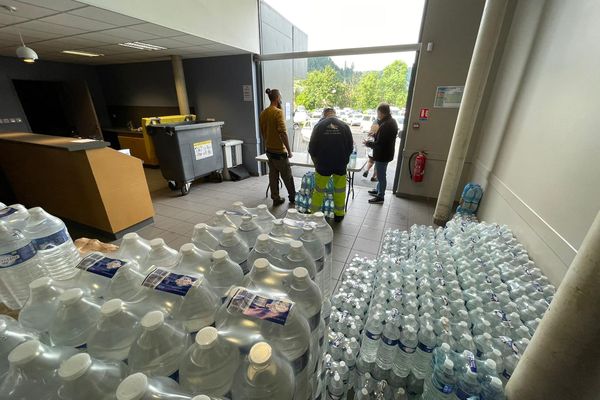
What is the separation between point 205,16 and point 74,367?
4644mm

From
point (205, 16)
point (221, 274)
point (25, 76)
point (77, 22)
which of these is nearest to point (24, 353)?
point (221, 274)

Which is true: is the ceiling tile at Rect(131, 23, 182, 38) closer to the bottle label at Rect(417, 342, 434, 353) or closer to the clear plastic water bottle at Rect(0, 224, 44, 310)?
the clear plastic water bottle at Rect(0, 224, 44, 310)

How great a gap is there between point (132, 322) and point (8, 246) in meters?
0.84

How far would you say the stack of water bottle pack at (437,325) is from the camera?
100cm

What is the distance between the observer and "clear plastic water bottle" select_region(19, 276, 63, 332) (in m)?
0.78

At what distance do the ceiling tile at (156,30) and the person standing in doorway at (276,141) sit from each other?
1.51 m

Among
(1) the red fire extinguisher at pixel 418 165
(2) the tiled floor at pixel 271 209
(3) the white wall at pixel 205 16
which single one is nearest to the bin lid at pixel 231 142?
(2) the tiled floor at pixel 271 209

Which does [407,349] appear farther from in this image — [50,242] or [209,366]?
[50,242]

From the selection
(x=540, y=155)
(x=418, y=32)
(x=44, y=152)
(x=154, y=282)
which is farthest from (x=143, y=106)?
(x=540, y=155)

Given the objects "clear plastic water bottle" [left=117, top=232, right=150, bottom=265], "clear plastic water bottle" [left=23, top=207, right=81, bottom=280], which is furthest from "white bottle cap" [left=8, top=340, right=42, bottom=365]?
"clear plastic water bottle" [left=23, top=207, right=81, bottom=280]

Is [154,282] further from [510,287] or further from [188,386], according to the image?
[510,287]

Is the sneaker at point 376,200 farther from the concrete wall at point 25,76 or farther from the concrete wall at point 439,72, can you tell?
the concrete wall at point 25,76

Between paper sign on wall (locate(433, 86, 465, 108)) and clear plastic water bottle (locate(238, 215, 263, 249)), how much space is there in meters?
3.94

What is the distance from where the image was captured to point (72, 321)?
2.33 feet
